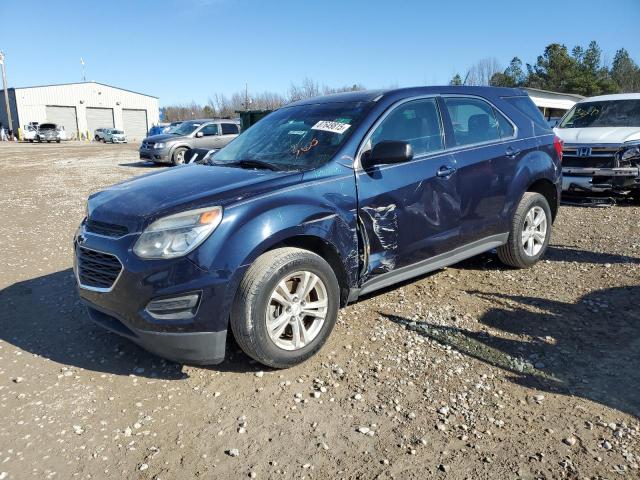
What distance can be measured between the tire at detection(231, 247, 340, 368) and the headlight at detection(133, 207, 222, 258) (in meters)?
0.38

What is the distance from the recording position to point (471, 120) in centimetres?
473

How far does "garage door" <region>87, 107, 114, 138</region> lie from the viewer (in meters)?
57.7

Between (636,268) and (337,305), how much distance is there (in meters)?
3.60

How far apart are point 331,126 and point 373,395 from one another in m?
2.08

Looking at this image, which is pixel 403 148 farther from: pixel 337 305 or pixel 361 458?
pixel 361 458

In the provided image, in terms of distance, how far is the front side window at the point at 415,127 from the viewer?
4.06 metres

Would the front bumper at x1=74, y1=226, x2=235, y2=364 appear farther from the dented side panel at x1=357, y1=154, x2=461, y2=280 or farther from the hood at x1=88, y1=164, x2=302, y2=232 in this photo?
the dented side panel at x1=357, y1=154, x2=461, y2=280

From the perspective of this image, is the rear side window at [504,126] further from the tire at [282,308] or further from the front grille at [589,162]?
the front grille at [589,162]

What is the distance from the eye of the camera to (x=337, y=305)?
3.63 m

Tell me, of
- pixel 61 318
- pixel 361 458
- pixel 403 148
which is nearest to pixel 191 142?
pixel 61 318

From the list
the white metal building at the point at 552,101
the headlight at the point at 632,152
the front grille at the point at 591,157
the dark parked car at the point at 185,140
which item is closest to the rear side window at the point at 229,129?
the dark parked car at the point at 185,140

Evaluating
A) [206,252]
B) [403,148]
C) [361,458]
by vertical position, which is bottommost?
[361,458]

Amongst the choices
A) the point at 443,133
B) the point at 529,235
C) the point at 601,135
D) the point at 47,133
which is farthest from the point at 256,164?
the point at 47,133

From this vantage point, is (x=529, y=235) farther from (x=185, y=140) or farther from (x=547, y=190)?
(x=185, y=140)
